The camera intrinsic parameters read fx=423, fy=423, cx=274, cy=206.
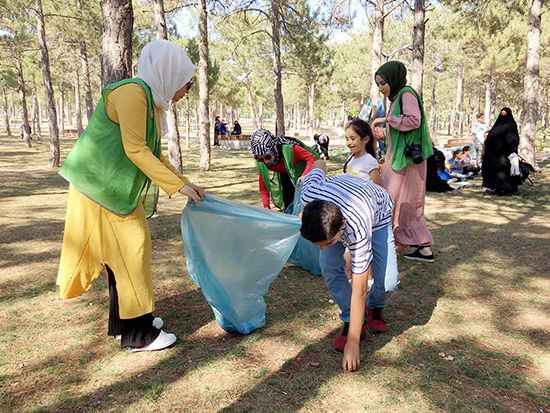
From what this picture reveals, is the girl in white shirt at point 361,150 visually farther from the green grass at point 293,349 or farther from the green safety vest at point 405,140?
the green grass at point 293,349

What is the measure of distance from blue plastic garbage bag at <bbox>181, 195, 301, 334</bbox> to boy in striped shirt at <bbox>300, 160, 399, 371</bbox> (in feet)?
1.11

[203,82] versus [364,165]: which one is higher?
[203,82]

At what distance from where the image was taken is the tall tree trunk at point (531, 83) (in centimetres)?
1027

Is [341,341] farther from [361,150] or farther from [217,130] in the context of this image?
[217,130]

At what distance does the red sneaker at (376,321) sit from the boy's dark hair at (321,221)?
42.7 inches

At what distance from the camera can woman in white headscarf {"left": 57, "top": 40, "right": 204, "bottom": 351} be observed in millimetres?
2229

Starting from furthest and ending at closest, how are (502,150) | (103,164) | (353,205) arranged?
(502,150) → (103,164) → (353,205)

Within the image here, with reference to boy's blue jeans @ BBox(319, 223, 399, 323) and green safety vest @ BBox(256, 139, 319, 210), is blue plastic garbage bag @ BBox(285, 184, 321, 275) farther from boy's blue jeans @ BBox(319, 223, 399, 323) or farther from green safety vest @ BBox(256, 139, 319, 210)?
boy's blue jeans @ BBox(319, 223, 399, 323)

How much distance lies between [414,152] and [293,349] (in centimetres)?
211

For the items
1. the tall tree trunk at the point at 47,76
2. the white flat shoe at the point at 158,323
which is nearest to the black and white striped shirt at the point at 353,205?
the white flat shoe at the point at 158,323

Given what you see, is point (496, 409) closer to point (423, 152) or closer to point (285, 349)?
point (285, 349)

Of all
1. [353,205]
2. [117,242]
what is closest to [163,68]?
[117,242]

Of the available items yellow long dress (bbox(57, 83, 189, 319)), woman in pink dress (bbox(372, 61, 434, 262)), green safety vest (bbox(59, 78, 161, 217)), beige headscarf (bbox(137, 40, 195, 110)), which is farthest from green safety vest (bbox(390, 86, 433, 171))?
green safety vest (bbox(59, 78, 161, 217))

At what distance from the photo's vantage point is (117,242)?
236cm
